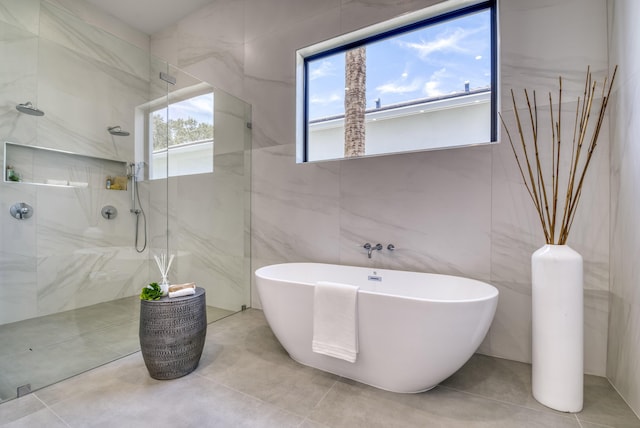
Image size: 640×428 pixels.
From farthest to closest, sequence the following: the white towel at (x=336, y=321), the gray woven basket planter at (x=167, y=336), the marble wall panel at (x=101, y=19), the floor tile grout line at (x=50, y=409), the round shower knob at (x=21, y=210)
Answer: the marble wall panel at (x=101, y=19)
the round shower knob at (x=21, y=210)
the gray woven basket planter at (x=167, y=336)
the white towel at (x=336, y=321)
the floor tile grout line at (x=50, y=409)

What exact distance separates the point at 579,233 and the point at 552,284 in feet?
1.96

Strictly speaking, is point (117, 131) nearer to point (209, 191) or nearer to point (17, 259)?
point (209, 191)

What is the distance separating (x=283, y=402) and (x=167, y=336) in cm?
77

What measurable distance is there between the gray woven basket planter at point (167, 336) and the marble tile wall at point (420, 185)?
1227 mm

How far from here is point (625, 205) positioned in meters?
1.55

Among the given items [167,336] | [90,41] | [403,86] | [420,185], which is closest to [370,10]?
[403,86]

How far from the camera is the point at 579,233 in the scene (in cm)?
180

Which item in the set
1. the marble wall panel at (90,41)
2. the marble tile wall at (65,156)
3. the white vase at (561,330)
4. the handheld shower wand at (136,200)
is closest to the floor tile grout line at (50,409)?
the marble tile wall at (65,156)

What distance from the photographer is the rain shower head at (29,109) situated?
2044mm

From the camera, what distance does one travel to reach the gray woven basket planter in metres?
1.68

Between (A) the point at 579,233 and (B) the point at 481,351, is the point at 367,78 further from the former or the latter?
(B) the point at 481,351

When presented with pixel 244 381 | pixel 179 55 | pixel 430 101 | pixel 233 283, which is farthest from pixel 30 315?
pixel 430 101

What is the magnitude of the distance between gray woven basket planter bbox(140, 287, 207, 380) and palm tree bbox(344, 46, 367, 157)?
194 centimetres

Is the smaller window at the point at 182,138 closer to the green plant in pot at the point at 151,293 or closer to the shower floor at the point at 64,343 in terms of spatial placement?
the shower floor at the point at 64,343
